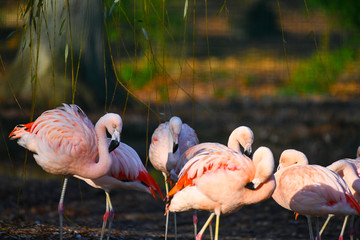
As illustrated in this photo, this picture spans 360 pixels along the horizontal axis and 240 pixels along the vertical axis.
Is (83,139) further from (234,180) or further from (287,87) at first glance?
(287,87)

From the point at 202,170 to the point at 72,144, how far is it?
0.84 m

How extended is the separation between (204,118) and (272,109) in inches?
50.4

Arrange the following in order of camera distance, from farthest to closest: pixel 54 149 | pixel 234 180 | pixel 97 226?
1. pixel 97 226
2. pixel 54 149
3. pixel 234 180

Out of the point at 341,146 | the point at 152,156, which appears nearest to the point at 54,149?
the point at 152,156

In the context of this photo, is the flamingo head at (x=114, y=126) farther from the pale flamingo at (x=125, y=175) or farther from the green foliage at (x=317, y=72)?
the green foliage at (x=317, y=72)

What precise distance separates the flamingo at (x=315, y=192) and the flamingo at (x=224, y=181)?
20.3 inches

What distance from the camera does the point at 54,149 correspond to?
11.1ft

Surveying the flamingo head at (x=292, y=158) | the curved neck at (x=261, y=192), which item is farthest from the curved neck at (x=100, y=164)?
the flamingo head at (x=292, y=158)

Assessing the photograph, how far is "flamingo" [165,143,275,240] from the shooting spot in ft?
9.87

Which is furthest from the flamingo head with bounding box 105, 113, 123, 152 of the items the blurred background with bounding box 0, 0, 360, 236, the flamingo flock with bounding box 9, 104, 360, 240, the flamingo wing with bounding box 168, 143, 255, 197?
the blurred background with bounding box 0, 0, 360, 236

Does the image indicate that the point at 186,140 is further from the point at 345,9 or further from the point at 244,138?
the point at 345,9

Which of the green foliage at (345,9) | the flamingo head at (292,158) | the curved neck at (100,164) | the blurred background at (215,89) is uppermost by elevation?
the green foliage at (345,9)

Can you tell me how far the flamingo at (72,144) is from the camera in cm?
337

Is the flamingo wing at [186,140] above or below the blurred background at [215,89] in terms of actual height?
above
